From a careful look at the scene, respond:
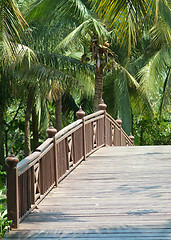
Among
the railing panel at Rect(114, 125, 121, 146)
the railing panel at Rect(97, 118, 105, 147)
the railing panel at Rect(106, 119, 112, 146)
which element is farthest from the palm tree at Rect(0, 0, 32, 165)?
the railing panel at Rect(114, 125, 121, 146)

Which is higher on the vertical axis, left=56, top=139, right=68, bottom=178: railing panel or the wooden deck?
left=56, top=139, right=68, bottom=178: railing panel

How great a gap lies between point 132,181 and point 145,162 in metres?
2.19

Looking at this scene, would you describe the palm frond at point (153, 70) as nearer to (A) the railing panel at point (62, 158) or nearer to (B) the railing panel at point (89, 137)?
(B) the railing panel at point (89, 137)

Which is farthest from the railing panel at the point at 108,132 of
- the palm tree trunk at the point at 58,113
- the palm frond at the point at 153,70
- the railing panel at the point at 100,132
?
the palm frond at the point at 153,70

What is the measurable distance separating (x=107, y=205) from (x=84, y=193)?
903 mm

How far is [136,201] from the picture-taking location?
826cm

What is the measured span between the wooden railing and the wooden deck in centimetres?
17

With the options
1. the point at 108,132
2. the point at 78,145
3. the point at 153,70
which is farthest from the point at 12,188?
the point at 153,70

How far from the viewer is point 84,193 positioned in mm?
8859

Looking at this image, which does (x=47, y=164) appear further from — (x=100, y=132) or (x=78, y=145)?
(x=100, y=132)

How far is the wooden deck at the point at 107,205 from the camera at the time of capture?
22.1 ft

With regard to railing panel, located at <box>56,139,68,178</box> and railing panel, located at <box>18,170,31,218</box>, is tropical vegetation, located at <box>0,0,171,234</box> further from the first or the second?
railing panel, located at <box>18,170,31,218</box>

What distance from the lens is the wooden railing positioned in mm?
6836

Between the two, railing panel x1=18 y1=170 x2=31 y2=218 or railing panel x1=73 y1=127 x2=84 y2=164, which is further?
railing panel x1=73 y1=127 x2=84 y2=164
